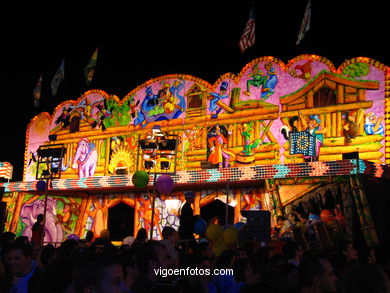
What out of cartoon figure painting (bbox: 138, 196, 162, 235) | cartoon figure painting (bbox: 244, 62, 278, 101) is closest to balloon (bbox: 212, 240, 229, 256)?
cartoon figure painting (bbox: 244, 62, 278, 101)

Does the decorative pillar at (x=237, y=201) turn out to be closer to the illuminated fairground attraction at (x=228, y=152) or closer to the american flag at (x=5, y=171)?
the illuminated fairground attraction at (x=228, y=152)

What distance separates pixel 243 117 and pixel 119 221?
23.9 feet

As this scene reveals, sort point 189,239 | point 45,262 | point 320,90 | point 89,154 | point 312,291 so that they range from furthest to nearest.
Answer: point 89,154
point 320,90
point 189,239
point 45,262
point 312,291

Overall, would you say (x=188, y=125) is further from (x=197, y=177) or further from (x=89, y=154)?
(x=89, y=154)

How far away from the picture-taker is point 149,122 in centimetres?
2008

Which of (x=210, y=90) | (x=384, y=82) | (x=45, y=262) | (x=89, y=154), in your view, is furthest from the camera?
(x=89, y=154)

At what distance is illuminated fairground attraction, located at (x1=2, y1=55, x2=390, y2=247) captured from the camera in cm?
1454

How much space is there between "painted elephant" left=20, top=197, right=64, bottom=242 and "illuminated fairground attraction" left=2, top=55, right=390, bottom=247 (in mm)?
43

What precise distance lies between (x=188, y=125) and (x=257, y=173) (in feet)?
14.2

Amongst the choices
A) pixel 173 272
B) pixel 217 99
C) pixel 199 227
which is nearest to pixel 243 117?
pixel 217 99

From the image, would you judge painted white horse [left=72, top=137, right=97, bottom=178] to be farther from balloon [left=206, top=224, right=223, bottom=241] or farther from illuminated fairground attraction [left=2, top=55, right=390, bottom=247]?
balloon [left=206, top=224, right=223, bottom=241]

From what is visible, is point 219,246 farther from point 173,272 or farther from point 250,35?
point 250,35

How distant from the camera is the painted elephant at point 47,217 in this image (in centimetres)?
2136

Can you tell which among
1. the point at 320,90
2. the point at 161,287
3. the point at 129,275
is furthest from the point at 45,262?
the point at 320,90
